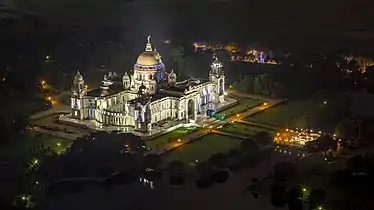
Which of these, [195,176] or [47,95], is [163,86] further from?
[195,176]

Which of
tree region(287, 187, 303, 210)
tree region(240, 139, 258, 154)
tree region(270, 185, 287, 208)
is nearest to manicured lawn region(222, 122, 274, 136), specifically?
tree region(240, 139, 258, 154)

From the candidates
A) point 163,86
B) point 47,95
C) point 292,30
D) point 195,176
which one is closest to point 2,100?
point 47,95

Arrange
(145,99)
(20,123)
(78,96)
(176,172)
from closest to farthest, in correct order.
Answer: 1. (176,172)
2. (20,123)
3. (145,99)
4. (78,96)

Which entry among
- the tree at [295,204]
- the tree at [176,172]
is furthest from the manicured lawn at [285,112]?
the tree at [295,204]

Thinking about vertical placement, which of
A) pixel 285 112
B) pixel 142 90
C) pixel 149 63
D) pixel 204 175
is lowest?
pixel 204 175

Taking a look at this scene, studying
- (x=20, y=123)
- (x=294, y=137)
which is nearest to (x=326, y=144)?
(x=294, y=137)

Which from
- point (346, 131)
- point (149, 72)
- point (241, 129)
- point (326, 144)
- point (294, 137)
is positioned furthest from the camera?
point (149, 72)

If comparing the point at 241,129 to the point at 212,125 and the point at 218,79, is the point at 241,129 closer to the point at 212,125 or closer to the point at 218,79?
the point at 212,125

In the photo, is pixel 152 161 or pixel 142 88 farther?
pixel 142 88
